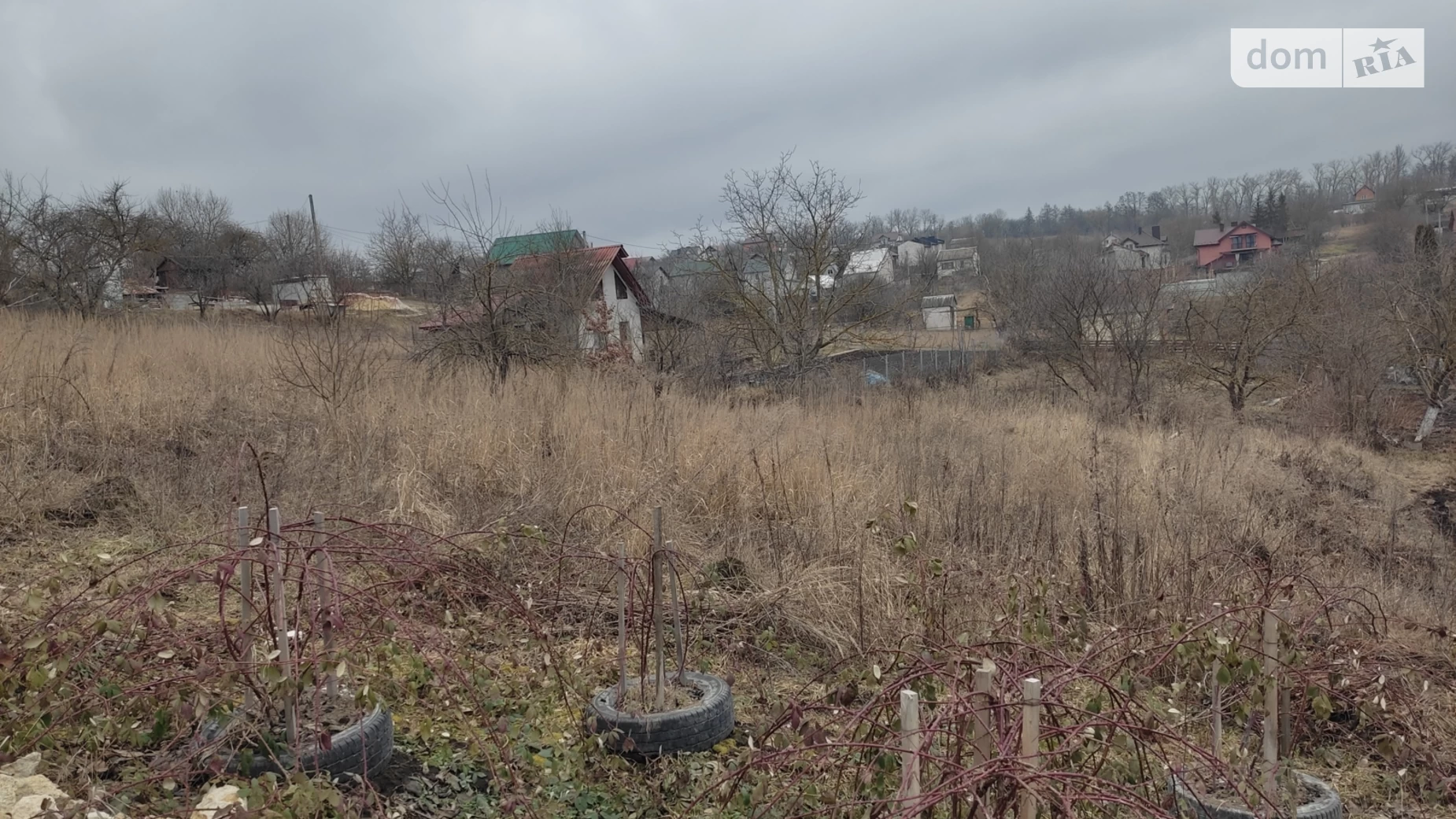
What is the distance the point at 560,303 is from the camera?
39.0 feet

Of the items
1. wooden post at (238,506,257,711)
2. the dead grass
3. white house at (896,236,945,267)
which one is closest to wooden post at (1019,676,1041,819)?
the dead grass

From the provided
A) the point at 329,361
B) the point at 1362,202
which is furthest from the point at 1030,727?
the point at 1362,202

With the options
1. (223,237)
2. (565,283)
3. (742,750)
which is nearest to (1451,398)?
(565,283)

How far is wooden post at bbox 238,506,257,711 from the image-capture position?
7.04 feet

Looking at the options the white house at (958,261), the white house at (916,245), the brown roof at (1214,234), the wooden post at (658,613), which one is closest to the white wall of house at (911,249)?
the white house at (916,245)

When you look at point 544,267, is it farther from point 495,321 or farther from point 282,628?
point 282,628

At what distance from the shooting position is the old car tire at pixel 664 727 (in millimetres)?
2629

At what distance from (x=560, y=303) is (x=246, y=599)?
32.6 ft

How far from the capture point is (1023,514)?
19.1ft

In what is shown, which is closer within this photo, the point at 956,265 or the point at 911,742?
the point at 911,742

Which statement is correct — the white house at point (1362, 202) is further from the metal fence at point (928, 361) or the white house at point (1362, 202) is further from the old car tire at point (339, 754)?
the old car tire at point (339, 754)

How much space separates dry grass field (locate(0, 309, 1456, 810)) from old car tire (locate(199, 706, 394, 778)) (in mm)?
990

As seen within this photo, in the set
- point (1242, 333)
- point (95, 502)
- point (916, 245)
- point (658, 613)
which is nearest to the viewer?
point (658, 613)

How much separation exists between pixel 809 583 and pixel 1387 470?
13143 mm
